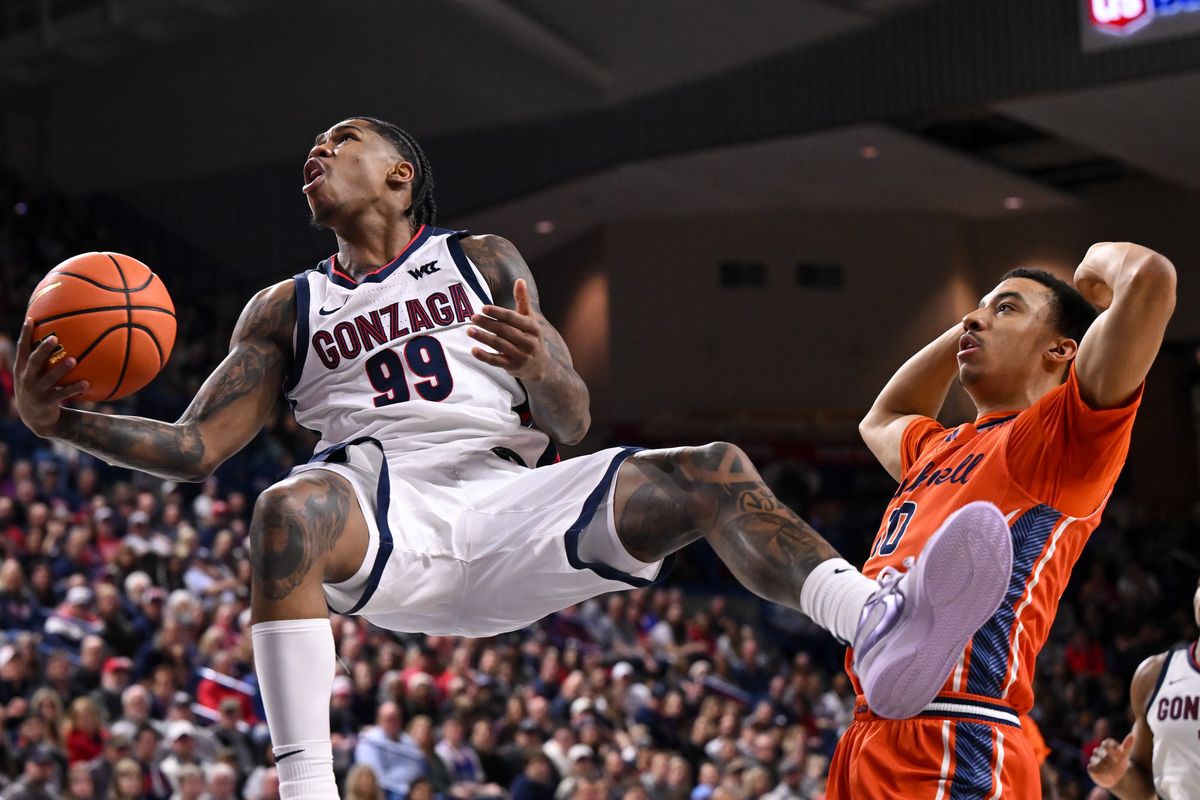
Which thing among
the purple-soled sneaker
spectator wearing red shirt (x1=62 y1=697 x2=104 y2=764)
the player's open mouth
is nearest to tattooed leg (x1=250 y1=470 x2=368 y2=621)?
the player's open mouth

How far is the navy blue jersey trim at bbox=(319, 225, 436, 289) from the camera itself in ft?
13.4

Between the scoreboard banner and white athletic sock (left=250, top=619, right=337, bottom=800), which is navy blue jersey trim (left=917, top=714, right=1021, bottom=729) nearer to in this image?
white athletic sock (left=250, top=619, right=337, bottom=800)

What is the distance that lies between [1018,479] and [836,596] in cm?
97

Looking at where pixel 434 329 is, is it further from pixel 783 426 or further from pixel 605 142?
pixel 783 426

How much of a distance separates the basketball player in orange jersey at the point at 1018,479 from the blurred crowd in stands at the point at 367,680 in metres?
4.26

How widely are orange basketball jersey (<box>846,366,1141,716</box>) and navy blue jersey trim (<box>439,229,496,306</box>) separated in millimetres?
1267

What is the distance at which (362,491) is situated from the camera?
3639mm

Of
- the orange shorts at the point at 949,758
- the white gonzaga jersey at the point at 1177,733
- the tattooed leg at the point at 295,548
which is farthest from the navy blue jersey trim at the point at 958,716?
the white gonzaga jersey at the point at 1177,733

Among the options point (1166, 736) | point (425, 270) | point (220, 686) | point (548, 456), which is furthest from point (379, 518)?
point (220, 686)

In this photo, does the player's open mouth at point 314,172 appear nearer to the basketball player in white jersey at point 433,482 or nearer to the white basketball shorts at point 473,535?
the basketball player in white jersey at point 433,482

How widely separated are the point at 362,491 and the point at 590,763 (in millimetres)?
7372

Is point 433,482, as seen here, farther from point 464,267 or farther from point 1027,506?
point 1027,506

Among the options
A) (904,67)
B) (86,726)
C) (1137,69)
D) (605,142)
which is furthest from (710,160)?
(86,726)

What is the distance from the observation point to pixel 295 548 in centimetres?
335
